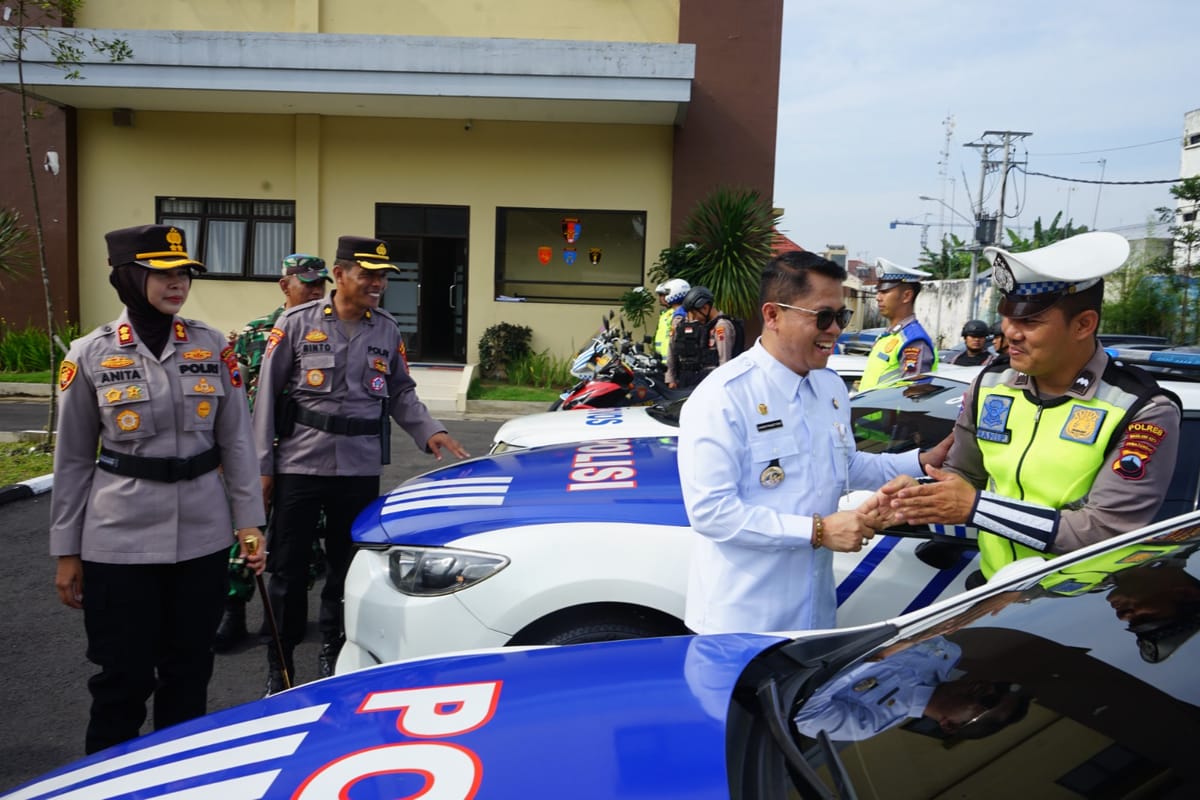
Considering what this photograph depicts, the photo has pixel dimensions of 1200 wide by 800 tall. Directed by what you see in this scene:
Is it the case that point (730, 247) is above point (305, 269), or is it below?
above

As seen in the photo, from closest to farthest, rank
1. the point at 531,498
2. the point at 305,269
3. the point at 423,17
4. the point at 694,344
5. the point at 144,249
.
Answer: the point at 144,249, the point at 531,498, the point at 305,269, the point at 694,344, the point at 423,17

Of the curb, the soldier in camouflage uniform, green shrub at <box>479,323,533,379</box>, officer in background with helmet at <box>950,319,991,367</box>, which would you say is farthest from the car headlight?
green shrub at <box>479,323,533,379</box>

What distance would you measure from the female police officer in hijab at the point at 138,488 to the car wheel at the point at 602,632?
117 cm

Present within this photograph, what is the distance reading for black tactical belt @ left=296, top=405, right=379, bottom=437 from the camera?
3.83 meters

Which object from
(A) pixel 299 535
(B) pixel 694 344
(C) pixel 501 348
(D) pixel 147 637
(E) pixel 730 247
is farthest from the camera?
(C) pixel 501 348

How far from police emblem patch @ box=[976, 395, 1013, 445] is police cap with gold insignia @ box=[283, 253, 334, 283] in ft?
11.3

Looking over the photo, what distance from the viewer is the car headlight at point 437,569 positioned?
9.20 feet

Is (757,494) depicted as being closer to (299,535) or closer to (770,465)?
(770,465)

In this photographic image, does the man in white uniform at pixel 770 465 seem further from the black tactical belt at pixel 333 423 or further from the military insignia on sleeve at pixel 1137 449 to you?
the black tactical belt at pixel 333 423

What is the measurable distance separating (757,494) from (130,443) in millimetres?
1904

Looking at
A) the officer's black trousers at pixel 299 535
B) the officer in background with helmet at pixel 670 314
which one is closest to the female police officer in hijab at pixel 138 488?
the officer's black trousers at pixel 299 535

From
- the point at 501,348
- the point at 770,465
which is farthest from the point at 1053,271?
the point at 501,348

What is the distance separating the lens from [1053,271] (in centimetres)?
224

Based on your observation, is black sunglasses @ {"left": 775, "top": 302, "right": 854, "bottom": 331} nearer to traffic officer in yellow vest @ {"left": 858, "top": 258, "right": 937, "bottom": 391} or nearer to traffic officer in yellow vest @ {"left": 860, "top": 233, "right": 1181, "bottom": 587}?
traffic officer in yellow vest @ {"left": 860, "top": 233, "right": 1181, "bottom": 587}
